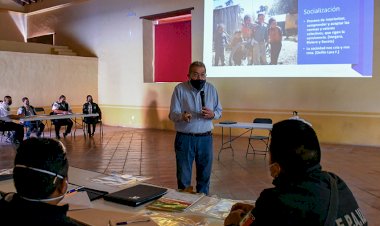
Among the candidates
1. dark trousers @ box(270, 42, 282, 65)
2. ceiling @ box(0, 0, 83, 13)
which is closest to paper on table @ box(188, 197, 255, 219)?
dark trousers @ box(270, 42, 282, 65)

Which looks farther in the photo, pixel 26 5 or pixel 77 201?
pixel 26 5

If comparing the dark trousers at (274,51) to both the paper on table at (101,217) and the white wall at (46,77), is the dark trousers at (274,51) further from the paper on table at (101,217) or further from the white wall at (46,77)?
the paper on table at (101,217)

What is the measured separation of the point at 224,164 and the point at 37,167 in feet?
14.8

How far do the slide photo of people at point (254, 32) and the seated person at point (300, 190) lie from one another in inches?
255

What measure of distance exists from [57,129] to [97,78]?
3.28 m

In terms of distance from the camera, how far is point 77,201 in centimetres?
179

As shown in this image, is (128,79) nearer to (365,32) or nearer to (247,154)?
(247,154)

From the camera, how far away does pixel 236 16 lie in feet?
26.5

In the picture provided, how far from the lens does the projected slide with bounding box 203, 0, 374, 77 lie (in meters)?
6.80

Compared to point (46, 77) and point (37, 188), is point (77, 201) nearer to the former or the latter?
point (37, 188)

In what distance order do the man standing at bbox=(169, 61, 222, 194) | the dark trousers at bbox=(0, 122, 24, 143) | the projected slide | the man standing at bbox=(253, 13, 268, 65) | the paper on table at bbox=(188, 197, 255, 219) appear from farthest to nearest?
the man standing at bbox=(253, 13, 268, 65) < the dark trousers at bbox=(0, 122, 24, 143) < the projected slide < the man standing at bbox=(169, 61, 222, 194) < the paper on table at bbox=(188, 197, 255, 219)

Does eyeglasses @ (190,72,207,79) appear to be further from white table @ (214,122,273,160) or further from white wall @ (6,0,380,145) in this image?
white wall @ (6,0,380,145)

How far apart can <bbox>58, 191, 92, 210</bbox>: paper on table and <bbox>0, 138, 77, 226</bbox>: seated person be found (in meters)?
0.53

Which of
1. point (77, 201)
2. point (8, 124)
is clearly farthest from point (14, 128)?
point (77, 201)
